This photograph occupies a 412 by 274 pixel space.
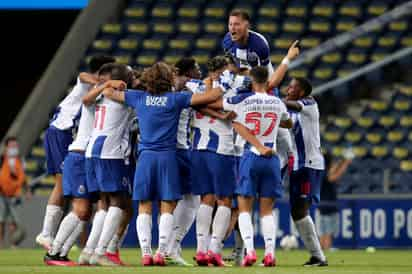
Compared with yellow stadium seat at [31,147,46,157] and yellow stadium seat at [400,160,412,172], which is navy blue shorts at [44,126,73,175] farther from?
yellow stadium seat at [400,160,412,172]

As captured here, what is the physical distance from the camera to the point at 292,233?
74.3 ft

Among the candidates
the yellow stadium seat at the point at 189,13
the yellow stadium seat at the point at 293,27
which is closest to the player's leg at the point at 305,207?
the yellow stadium seat at the point at 293,27

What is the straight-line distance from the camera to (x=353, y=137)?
90.2ft

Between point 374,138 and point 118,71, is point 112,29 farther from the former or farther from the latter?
point 118,71

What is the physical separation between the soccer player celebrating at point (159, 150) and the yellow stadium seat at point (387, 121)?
14.4 metres

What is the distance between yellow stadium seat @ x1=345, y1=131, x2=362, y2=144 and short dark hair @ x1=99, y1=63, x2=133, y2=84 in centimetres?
1372

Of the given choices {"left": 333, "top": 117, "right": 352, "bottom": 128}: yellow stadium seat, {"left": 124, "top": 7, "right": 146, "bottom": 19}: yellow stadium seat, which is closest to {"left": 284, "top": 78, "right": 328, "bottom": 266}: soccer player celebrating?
{"left": 333, "top": 117, "right": 352, "bottom": 128}: yellow stadium seat

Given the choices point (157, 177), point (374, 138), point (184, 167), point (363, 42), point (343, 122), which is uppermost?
point (363, 42)

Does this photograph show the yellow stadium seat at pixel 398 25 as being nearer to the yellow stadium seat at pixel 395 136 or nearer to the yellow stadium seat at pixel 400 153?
the yellow stadium seat at pixel 395 136

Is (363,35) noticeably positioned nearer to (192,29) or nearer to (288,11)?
(288,11)

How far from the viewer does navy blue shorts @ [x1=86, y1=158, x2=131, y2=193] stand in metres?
13.9

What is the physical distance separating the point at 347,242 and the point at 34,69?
1297 centimetres

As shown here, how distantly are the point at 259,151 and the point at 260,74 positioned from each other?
31.5 inches

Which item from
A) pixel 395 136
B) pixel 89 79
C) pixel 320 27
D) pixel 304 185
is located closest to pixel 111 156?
pixel 89 79
